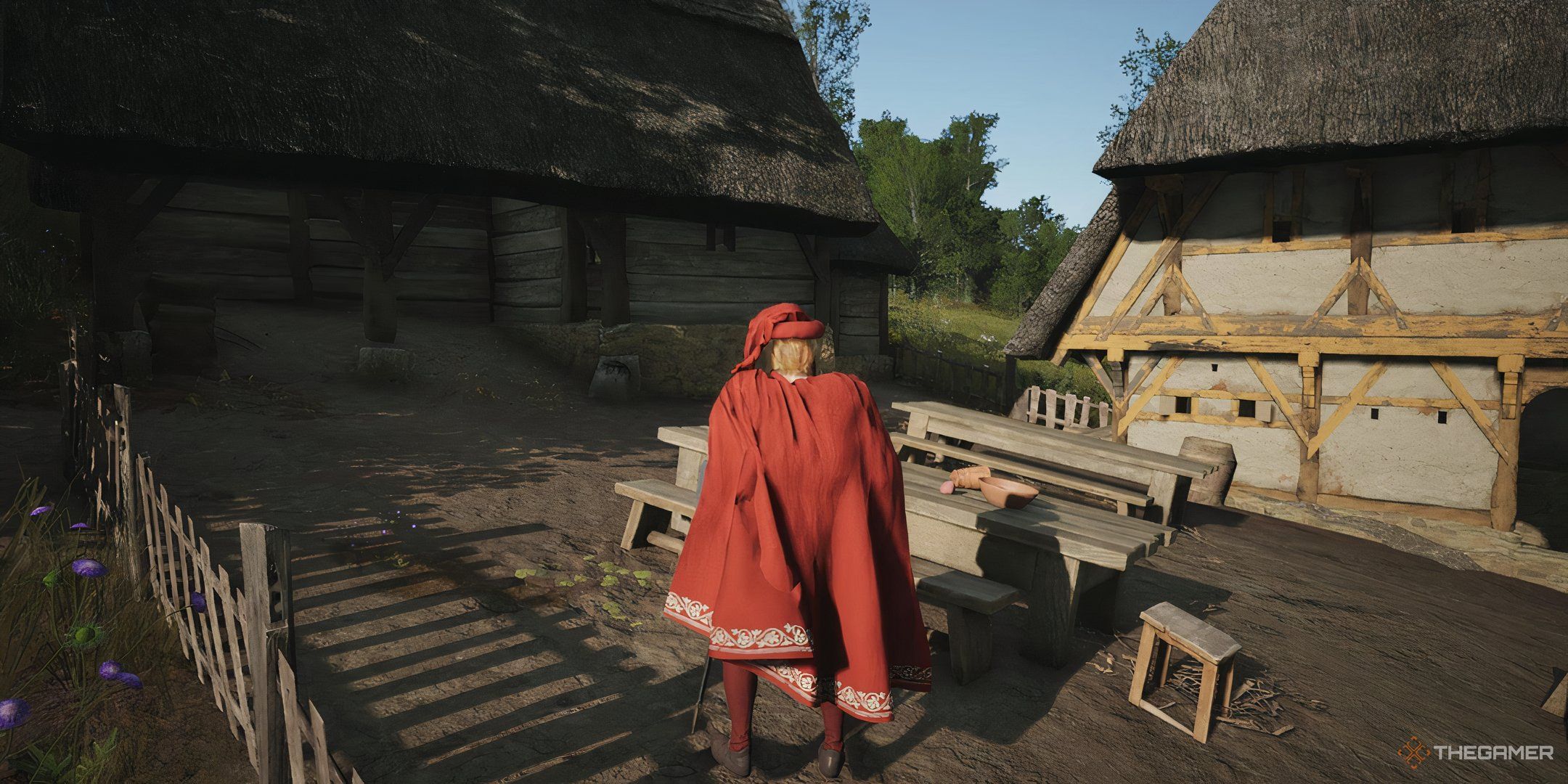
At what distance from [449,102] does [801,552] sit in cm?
770

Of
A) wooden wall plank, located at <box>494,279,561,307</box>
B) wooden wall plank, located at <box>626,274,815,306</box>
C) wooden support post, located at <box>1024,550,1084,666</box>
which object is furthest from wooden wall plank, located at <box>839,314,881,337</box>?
wooden support post, located at <box>1024,550,1084,666</box>

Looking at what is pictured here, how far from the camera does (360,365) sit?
28.0 ft

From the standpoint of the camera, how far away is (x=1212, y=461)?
6.93 m

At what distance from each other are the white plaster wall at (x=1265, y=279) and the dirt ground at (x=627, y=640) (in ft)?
8.49

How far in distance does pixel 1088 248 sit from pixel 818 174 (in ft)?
12.0

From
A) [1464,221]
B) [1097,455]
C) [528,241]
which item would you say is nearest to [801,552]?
[1097,455]

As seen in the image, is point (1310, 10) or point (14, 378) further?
point (1310, 10)

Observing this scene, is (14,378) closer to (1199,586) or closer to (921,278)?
(1199,586)

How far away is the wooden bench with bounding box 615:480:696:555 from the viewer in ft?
14.3

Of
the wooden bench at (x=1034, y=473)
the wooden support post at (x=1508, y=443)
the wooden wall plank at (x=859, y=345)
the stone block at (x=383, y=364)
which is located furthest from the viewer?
the wooden wall plank at (x=859, y=345)

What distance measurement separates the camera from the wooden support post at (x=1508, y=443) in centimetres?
754

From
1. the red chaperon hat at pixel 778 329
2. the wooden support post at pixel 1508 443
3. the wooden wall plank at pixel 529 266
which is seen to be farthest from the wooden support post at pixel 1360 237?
the wooden wall plank at pixel 529 266

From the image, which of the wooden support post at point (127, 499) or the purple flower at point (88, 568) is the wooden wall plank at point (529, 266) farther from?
the purple flower at point (88, 568)

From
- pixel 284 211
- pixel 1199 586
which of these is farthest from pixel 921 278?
pixel 1199 586
